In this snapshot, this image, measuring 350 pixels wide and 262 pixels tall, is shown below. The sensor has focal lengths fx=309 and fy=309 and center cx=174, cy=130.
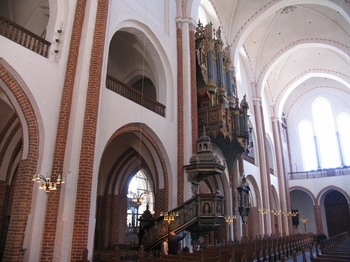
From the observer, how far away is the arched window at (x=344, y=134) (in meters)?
29.5

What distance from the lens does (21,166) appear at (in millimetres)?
7699

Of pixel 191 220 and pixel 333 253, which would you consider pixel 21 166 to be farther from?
pixel 333 253

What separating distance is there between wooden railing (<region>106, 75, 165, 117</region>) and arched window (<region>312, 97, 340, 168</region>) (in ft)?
78.0

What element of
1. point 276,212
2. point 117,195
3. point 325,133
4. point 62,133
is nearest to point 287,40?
point 325,133

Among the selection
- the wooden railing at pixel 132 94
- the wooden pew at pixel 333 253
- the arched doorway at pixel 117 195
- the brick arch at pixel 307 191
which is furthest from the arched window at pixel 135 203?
the brick arch at pixel 307 191

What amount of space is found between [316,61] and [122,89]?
22215mm

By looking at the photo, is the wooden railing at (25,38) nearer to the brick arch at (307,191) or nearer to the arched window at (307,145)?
the brick arch at (307,191)

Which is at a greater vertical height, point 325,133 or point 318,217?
point 325,133

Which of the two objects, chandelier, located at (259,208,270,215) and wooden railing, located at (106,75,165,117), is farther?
chandelier, located at (259,208,270,215)

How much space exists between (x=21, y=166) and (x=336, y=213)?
28.5 meters

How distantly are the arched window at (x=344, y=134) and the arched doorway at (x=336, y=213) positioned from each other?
3.39 metres

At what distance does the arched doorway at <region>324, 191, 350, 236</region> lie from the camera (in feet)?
91.1

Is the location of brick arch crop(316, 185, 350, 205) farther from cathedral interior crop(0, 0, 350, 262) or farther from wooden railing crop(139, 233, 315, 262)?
wooden railing crop(139, 233, 315, 262)

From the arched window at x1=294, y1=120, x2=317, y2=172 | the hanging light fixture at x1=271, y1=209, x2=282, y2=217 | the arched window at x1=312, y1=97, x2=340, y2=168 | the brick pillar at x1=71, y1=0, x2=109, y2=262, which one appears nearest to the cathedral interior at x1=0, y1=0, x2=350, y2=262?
the brick pillar at x1=71, y1=0, x2=109, y2=262
